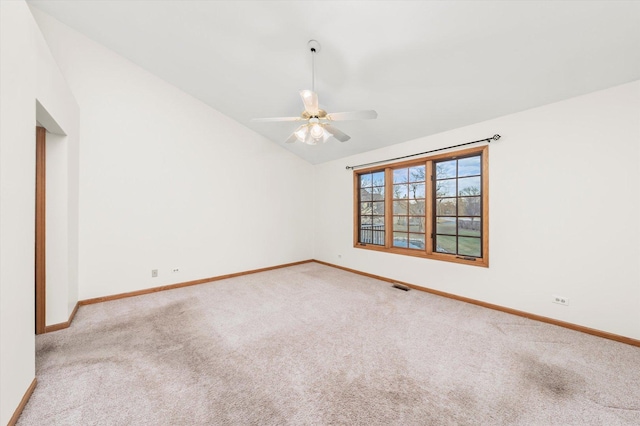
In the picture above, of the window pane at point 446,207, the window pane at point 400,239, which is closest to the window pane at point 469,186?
the window pane at point 446,207

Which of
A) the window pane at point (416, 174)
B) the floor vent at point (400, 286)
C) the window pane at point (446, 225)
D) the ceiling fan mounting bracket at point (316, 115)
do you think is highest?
the ceiling fan mounting bracket at point (316, 115)

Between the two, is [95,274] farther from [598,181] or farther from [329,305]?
[598,181]

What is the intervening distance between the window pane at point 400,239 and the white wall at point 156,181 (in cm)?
259

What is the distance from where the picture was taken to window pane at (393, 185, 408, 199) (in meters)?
4.46

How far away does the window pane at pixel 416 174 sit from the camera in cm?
418

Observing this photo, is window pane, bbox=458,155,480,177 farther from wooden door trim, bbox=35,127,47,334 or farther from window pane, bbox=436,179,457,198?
wooden door trim, bbox=35,127,47,334

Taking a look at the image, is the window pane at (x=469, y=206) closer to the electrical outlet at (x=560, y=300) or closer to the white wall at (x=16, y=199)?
the electrical outlet at (x=560, y=300)

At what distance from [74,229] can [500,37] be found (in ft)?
16.9

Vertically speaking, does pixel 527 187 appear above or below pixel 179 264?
above

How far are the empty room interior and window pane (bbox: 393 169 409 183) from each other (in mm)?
90

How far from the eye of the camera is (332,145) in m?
5.01

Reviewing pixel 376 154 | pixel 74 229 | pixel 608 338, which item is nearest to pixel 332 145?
pixel 376 154

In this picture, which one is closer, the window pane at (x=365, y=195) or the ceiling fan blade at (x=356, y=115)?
the ceiling fan blade at (x=356, y=115)

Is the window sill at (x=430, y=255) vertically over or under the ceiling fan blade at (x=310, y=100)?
under
